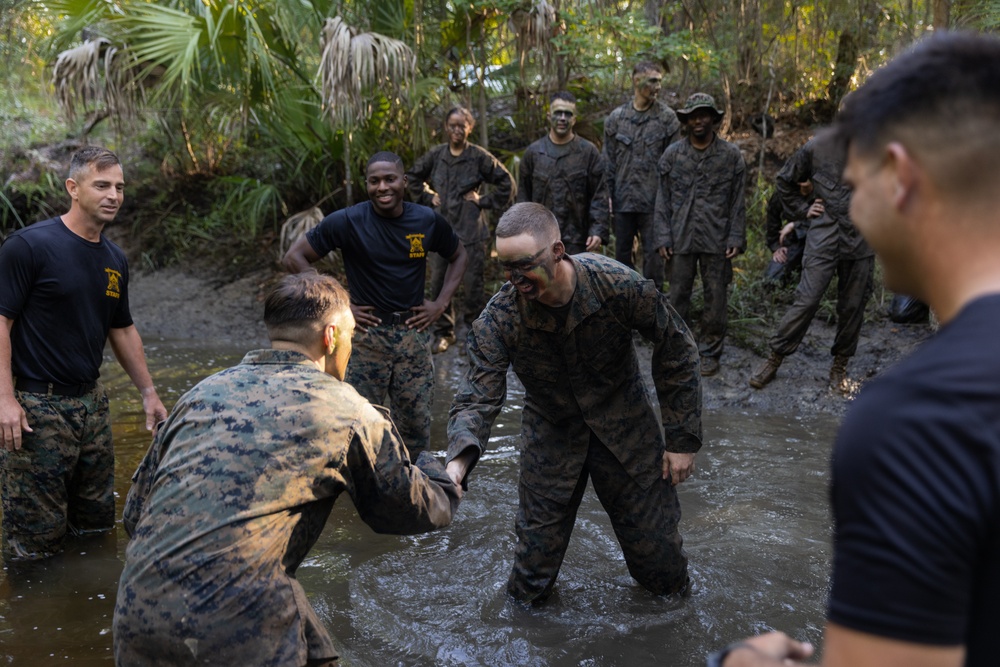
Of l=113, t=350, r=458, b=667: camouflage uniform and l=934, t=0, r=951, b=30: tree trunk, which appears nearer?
l=113, t=350, r=458, b=667: camouflage uniform

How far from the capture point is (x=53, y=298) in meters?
4.53

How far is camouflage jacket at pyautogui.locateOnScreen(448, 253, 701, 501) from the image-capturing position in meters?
3.86

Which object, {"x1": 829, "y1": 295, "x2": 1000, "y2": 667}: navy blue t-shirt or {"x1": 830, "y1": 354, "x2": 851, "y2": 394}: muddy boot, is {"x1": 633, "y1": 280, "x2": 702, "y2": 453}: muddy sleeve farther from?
{"x1": 830, "y1": 354, "x2": 851, "y2": 394}: muddy boot

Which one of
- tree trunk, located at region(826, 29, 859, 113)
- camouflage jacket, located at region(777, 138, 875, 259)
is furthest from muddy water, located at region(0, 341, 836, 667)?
tree trunk, located at region(826, 29, 859, 113)

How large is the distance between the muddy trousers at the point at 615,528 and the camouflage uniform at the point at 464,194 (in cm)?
486

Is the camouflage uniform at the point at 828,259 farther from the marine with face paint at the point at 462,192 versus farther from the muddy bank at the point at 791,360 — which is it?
the marine with face paint at the point at 462,192

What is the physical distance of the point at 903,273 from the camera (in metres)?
1.26

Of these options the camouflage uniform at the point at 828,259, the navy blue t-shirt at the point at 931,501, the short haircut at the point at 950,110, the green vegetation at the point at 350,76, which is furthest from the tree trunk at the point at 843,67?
the navy blue t-shirt at the point at 931,501

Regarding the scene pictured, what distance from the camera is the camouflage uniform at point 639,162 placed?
28.2 feet

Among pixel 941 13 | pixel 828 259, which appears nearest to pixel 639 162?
pixel 828 259

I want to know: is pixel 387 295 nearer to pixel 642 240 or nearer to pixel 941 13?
pixel 642 240

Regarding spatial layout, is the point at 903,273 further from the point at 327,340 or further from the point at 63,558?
the point at 63,558

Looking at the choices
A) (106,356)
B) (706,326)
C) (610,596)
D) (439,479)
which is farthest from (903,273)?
(106,356)

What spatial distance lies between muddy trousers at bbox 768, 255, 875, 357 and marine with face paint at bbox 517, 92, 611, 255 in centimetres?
190
